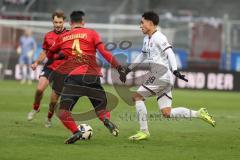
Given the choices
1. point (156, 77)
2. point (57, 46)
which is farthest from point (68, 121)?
point (156, 77)

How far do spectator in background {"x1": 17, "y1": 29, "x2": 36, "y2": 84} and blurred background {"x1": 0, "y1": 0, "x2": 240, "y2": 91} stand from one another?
0.46 metres

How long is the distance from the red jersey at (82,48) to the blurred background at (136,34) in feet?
59.7

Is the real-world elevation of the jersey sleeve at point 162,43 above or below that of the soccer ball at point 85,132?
above

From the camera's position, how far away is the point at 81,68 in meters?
12.2

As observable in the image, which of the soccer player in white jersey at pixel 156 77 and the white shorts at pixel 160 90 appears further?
the white shorts at pixel 160 90

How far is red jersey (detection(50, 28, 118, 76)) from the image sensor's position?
12000mm

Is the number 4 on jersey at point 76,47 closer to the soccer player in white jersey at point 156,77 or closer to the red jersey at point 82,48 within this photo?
the red jersey at point 82,48

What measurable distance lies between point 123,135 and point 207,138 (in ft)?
5.37

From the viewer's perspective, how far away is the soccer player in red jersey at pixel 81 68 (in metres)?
12.0

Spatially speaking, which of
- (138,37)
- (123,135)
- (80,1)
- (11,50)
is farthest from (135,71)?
(123,135)

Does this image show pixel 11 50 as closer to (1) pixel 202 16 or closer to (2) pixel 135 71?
(2) pixel 135 71

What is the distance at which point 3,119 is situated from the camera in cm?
1572

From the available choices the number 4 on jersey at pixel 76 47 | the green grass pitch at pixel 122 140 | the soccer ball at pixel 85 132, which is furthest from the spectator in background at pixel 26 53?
the number 4 on jersey at pixel 76 47

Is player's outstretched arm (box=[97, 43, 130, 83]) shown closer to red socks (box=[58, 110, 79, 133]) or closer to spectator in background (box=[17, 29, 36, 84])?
red socks (box=[58, 110, 79, 133])
